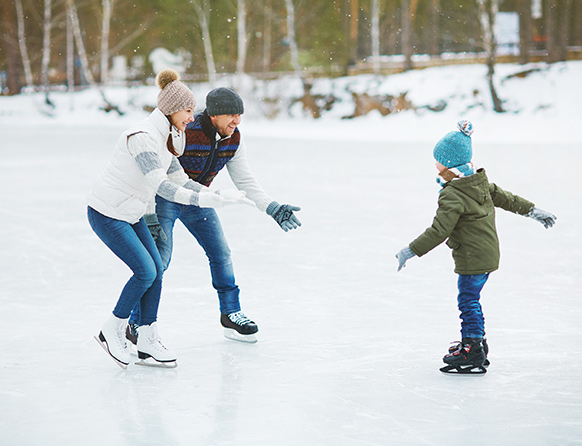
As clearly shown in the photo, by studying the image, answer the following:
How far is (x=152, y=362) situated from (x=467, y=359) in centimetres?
125

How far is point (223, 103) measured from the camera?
11.1ft

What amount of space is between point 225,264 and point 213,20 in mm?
26489

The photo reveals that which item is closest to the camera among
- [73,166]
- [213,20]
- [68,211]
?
[68,211]

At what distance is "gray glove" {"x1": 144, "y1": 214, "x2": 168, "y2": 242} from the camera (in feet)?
11.3

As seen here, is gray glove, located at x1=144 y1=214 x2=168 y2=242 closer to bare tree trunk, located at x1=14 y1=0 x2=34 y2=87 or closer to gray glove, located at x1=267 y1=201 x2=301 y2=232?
gray glove, located at x1=267 y1=201 x2=301 y2=232

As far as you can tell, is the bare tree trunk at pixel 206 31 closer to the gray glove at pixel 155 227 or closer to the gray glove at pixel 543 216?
the gray glove at pixel 155 227

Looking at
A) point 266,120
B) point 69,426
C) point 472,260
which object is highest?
point 472,260

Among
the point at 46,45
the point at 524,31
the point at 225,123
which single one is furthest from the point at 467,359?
the point at 46,45

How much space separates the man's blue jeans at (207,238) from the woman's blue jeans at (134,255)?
172 millimetres

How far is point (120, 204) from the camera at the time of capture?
10.5 feet

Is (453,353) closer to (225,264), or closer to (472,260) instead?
(472,260)

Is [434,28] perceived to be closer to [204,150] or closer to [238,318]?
[238,318]

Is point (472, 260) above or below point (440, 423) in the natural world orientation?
above

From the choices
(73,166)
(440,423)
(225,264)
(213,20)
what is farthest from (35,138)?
(440,423)
